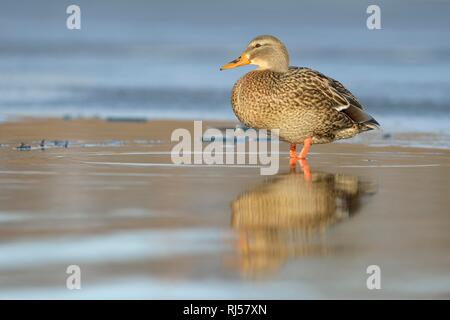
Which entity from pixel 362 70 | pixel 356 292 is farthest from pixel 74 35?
pixel 356 292

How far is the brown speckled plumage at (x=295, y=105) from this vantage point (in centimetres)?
812

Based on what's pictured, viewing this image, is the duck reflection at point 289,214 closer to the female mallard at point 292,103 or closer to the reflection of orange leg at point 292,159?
the reflection of orange leg at point 292,159

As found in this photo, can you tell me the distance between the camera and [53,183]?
262 inches

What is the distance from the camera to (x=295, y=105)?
8.14 m

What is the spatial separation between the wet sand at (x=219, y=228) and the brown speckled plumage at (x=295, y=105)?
307 mm

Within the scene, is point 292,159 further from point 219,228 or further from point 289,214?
point 219,228

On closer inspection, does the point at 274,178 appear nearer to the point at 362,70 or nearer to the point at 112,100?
the point at 112,100

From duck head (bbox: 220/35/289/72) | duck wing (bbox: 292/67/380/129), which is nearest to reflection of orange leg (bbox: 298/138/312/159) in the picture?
duck wing (bbox: 292/67/380/129)

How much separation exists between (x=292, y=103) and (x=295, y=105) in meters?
0.03

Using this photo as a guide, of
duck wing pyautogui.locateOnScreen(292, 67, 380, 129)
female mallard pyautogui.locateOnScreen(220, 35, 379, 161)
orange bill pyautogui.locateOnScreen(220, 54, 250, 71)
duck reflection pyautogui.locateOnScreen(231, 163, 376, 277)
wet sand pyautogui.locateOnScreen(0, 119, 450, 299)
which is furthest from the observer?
orange bill pyautogui.locateOnScreen(220, 54, 250, 71)

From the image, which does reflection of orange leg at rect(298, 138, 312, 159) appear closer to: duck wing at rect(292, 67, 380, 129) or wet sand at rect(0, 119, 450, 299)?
wet sand at rect(0, 119, 450, 299)

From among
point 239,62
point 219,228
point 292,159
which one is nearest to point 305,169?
point 292,159

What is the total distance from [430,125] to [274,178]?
5376mm

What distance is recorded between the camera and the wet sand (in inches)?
163
